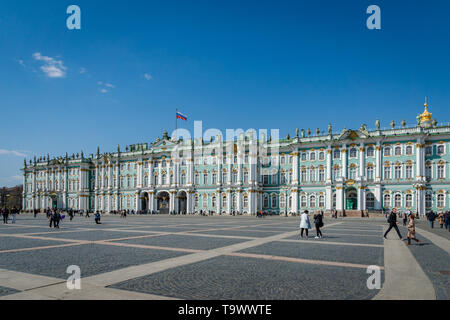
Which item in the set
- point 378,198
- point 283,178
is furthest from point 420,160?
point 283,178

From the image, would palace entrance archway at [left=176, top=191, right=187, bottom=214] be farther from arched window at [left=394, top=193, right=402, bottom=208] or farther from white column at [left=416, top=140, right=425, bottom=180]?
white column at [left=416, top=140, right=425, bottom=180]

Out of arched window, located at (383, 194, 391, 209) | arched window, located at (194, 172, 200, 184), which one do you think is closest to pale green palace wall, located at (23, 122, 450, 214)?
arched window, located at (383, 194, 391, 209)

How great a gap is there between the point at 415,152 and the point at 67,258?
2224 inches

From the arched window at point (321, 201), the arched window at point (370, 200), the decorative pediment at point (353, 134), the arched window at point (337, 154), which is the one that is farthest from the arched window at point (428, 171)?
the arched window at point (321, 201)

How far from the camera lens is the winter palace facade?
55.6 metres

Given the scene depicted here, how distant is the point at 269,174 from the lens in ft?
230

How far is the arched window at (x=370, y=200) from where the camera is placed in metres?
58.3

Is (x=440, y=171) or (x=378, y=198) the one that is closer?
(x=440, y=171)

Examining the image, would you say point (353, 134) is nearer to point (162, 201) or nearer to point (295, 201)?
point (295, 201)

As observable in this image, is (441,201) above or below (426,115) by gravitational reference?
below

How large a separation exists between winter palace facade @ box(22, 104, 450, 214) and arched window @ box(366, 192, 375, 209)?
0.16m

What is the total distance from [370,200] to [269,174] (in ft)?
65.1

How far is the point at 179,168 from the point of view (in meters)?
78.4
